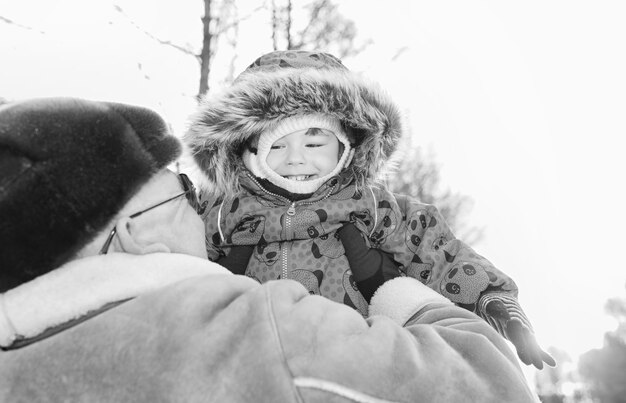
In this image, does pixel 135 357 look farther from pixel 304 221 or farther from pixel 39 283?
pixel 304 221

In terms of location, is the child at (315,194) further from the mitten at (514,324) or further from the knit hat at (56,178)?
the knit hat at (56,178)

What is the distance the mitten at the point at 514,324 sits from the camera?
187 centimetres

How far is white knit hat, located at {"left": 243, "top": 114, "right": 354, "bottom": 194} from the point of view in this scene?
102 inches

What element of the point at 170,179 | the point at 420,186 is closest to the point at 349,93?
the point at 170,179

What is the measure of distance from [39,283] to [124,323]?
0.25m

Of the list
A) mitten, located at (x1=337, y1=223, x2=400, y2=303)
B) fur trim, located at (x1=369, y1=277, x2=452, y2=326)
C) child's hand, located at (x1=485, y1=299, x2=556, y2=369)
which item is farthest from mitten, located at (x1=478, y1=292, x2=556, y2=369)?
mitten, located at (x1=337, y1=223, x2=400, y2=303)

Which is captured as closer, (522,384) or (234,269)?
(522,384)

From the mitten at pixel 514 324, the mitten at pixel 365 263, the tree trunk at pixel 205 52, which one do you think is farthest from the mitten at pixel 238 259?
the tree trunk at pixel 205 52

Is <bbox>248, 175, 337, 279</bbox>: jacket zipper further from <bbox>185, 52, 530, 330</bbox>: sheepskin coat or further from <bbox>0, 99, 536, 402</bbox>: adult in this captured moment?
<bbox>0, 99, 536, 402</bbox>: adult

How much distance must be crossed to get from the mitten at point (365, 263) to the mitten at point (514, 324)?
44 centimetres

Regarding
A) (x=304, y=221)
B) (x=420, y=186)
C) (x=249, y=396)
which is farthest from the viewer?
(x=420, y=186)

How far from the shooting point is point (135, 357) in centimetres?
103

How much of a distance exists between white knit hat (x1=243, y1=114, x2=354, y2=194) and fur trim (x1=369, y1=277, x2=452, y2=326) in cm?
67

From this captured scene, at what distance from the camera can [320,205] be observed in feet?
8.36
